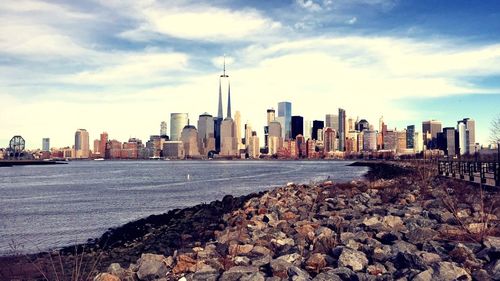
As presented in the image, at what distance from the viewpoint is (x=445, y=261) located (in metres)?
8.62

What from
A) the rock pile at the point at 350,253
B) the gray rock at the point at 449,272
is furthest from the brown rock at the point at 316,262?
the gray rock at the point at 449,272

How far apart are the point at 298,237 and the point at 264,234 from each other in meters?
1.17

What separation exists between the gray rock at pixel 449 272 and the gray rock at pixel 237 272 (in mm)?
3220

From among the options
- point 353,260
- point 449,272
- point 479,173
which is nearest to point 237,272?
point 353,260

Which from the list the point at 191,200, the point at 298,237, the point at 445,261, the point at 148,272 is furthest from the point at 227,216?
the point at 191,200

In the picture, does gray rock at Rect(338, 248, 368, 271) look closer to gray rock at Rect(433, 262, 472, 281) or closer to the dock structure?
gray rock at Rect(433, 262, 472, 281)

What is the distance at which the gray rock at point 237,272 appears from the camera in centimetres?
889

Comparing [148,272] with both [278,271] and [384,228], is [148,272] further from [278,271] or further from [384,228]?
[384,228]

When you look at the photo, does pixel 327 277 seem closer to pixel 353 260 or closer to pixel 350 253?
pixel 353 260

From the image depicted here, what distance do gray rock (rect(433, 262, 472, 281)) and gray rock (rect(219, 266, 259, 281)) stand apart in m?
3.22

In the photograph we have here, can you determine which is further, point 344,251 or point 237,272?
point 344,251

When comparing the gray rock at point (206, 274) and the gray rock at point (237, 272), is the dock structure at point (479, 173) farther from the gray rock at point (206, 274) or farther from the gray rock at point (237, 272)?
the gray rock at point (206, 274)

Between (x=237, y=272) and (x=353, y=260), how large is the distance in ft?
7.25

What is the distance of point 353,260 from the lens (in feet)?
29.6
